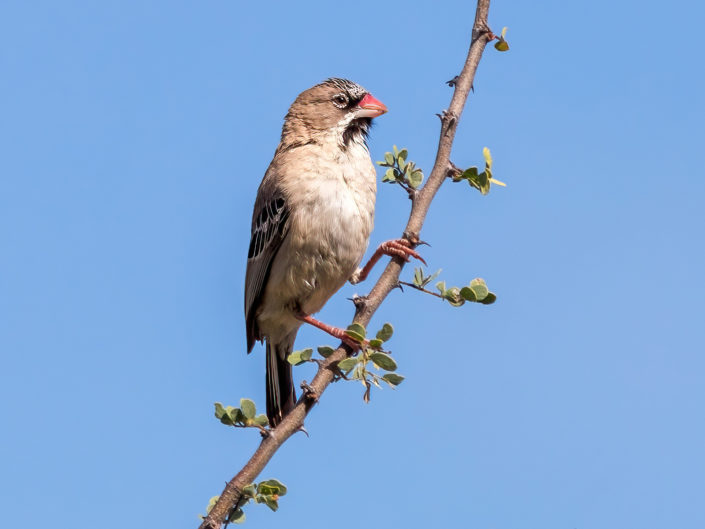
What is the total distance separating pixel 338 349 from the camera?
3.80 m

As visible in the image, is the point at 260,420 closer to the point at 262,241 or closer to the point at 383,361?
the point at 383,361

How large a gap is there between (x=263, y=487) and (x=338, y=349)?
0.79 m

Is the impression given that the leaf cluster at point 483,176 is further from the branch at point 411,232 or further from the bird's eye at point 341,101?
the bird's eye at point 341,101

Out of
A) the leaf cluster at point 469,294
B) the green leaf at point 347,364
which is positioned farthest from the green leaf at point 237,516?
the leaf cluster at point 469,294

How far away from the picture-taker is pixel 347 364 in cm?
338

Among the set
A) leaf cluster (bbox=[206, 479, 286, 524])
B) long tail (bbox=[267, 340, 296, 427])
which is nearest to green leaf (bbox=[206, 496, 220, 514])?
leaf cluster (bbox=[206, 479, 286, 524])

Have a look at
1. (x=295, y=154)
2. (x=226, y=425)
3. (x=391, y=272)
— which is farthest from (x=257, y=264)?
(x=226, y=425)

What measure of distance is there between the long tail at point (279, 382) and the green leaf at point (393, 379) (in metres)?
2.87

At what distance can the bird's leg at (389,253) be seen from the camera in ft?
13.7

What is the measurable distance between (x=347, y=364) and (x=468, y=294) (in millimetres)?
648

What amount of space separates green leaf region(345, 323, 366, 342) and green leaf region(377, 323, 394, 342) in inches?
2.8

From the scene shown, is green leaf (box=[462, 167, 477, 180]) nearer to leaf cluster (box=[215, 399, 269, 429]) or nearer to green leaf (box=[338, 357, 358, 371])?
green leaf (box=[338, 357, 358, 371])

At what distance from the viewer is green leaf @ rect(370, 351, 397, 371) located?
341 centimetres

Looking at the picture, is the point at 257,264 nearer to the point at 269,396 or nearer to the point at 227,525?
the point at 269,396
